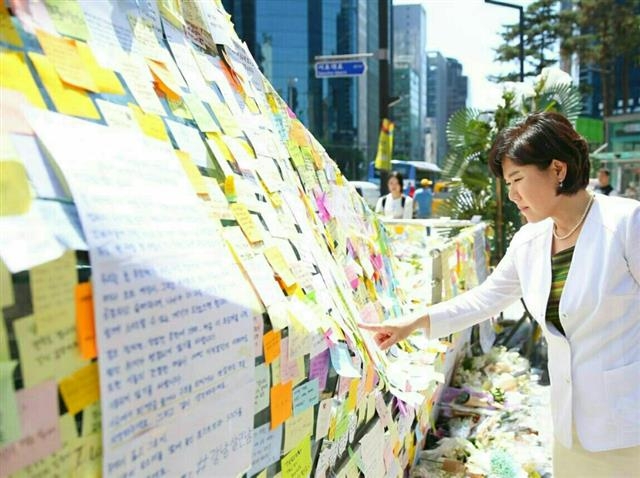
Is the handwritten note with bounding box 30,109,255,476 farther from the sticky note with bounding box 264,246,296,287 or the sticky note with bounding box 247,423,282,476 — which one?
the sticky note with bounding box 264,246,296,287

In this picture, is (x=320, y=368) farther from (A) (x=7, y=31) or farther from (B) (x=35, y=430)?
(A) (x=7, y=31)

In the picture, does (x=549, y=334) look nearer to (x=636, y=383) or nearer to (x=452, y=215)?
(x=636, y=383)

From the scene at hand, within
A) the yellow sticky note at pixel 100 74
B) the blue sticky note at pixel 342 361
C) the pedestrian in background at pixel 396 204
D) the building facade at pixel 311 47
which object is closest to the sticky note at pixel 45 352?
the yellow sticky note at pixel 100 74

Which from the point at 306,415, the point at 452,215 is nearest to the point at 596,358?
the point at 306,415

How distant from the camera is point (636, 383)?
163 cm

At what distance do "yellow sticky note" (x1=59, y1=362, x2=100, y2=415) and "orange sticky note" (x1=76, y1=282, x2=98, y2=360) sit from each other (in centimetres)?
2

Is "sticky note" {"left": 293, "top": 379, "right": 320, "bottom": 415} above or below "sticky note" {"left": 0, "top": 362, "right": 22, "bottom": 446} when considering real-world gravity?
below

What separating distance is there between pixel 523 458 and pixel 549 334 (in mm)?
1011

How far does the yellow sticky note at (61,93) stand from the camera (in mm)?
814

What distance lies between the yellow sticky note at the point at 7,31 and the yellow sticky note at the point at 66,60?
4 centimetres

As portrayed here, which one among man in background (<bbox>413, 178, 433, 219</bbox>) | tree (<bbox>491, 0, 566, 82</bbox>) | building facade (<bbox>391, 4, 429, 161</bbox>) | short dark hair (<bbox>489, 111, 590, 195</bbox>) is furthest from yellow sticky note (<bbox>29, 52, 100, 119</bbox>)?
building facade (<bbox>391, 4, 429, 161</bbox>)

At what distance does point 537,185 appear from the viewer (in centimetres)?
172

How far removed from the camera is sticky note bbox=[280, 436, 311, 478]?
44.9 inches

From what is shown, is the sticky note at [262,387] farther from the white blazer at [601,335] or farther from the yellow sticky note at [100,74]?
the white blazer at [601,335]
